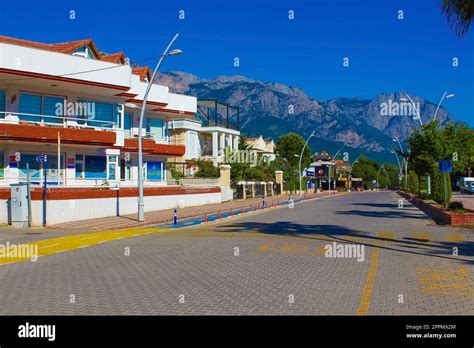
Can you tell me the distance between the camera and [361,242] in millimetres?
17578

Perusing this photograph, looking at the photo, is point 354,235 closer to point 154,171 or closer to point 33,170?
point 33,170

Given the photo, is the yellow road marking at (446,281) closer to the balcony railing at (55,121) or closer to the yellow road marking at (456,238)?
the yellow road marking at (456,238)

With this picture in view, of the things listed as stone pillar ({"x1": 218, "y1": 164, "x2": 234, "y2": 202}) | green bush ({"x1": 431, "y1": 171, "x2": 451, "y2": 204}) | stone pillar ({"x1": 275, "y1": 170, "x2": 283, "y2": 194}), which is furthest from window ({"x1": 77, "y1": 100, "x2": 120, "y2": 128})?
stone pillar ({"x1": 275, "y1": 170, "x2": 283, "y2": 194})

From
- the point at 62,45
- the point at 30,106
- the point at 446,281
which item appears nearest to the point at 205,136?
the point at 62,45

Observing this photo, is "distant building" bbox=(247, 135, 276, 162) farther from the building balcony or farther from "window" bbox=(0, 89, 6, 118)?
"window" bbox=(0, 89, 6, 118)

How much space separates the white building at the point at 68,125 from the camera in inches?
1105

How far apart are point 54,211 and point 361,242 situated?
45.9 feet

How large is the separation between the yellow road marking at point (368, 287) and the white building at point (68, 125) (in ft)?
52.4

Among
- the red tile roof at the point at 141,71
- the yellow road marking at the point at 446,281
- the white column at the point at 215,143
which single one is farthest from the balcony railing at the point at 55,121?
the white column at the point at 215,143

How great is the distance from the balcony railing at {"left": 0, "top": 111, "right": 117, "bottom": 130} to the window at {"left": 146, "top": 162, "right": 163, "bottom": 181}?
26.4 feet

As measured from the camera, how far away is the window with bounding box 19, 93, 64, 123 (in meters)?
30.9

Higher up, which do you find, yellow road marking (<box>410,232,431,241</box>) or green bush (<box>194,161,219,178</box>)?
green bush (<box>194,161,219,178</box>)

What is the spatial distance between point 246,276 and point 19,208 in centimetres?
1566
